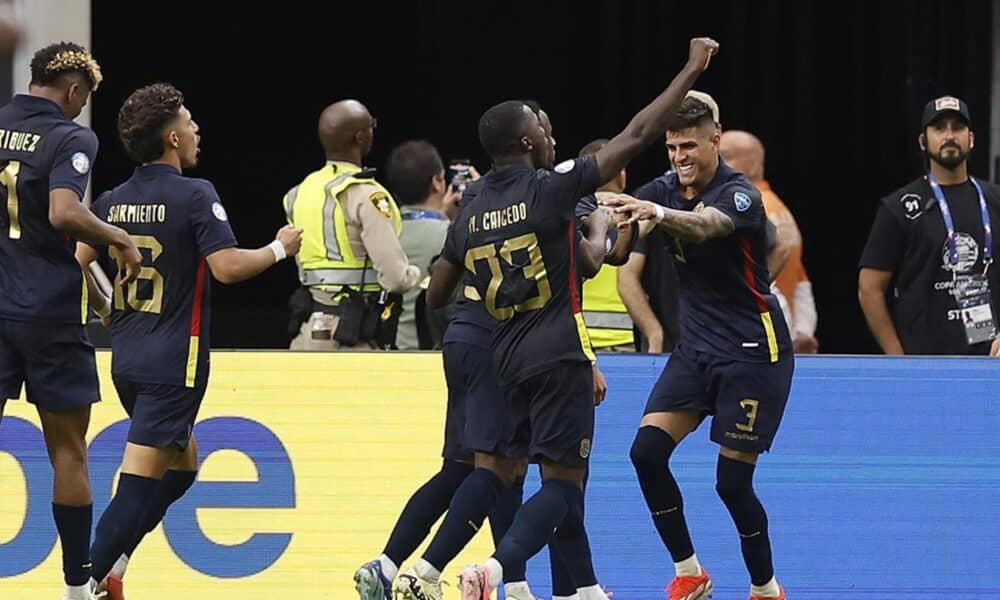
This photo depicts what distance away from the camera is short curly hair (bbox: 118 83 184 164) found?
7590 mm

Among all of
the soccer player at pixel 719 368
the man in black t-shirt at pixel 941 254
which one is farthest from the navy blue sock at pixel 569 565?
the man in black t-shirt at pixel 941 254

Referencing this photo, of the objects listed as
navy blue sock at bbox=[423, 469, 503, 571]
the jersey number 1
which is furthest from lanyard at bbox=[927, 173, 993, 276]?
the jersey number 1

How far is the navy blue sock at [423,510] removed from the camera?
24.9 feet

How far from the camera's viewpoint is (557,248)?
7.24 metres

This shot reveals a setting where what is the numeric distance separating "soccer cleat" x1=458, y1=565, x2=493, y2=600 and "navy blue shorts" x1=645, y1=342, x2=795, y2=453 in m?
1.36

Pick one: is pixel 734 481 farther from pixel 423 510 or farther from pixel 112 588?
pixel 112 588

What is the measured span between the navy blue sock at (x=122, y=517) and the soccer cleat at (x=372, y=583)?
2.91 ft

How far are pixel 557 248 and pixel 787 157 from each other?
8770 millimetres

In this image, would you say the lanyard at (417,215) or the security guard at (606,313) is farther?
the lanyard at (417,215)

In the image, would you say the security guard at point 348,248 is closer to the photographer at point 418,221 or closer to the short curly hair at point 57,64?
the photographer at point 418,221

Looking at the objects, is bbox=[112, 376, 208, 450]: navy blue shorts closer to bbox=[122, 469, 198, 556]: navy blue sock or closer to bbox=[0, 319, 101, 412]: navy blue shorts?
bbox=[0, 319, 101, 412]: navy blue shorts

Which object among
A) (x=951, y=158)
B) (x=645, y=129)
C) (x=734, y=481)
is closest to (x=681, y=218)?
(x=645, y=129)

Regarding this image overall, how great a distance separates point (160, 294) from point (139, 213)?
1.05ft

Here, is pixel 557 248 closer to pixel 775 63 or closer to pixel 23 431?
pixel 23 431
